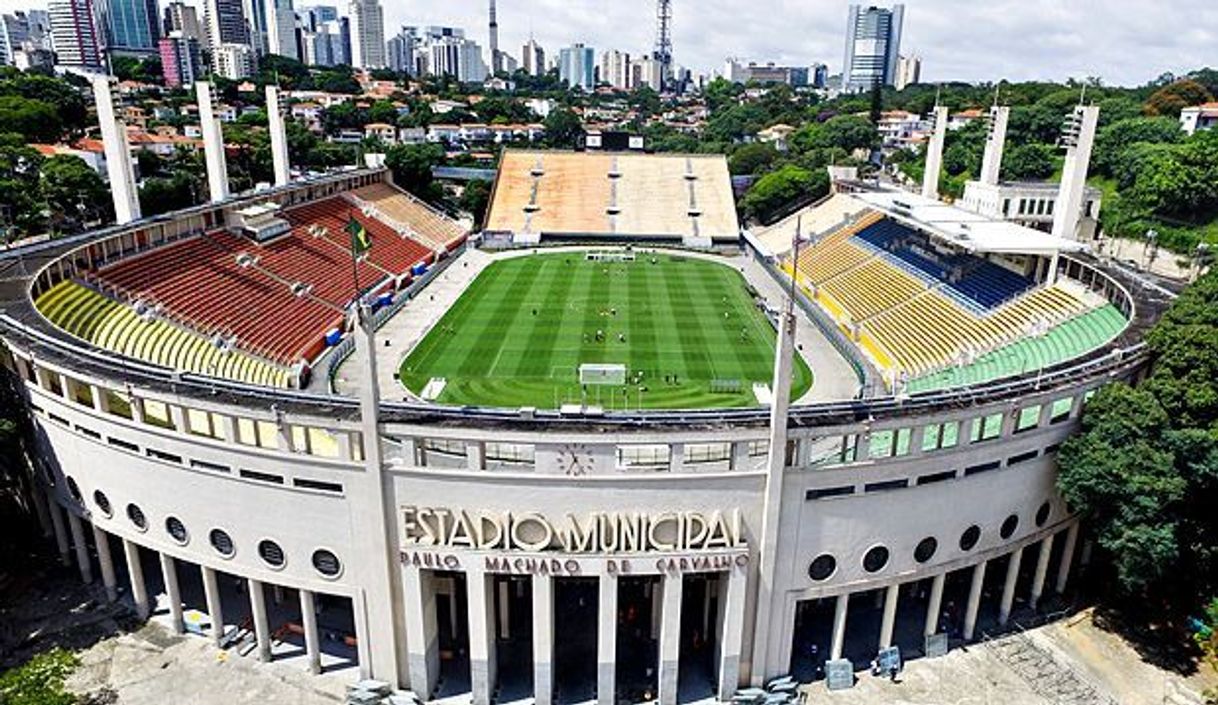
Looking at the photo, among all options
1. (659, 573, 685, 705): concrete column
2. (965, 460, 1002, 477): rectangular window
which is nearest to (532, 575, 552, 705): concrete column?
(659, 573, 685, 705): concrete column

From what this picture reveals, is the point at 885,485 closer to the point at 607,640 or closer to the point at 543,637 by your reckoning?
the point at 607,640

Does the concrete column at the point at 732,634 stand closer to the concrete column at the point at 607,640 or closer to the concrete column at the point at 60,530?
the concrete column at the point at 607,640

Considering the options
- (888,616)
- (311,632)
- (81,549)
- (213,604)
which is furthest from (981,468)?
(81,549)

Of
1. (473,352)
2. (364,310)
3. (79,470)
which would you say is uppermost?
(364,310)

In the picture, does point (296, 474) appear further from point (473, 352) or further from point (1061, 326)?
point (1061, 326)

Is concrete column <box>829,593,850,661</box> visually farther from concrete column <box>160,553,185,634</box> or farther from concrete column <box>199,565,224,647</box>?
concrete column <box>160,553,185,634</box>

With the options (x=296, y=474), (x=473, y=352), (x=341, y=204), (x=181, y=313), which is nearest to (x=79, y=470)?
(x=296, y=474)
